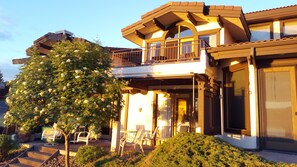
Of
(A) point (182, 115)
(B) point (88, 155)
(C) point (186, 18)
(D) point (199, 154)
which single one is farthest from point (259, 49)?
(B) point (88, 155)

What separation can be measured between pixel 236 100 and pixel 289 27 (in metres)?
4.52

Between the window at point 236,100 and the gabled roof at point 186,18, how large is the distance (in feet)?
6.60

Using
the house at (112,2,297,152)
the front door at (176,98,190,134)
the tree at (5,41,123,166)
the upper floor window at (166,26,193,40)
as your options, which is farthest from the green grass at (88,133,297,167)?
the upper floor window at (166,26,193,40)

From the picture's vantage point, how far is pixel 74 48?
272 inches

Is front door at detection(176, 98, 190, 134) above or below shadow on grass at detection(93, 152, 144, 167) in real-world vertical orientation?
above

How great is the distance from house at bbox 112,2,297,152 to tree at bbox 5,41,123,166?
2656 millimetres

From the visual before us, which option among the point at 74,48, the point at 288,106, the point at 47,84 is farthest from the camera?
the point at 288,106

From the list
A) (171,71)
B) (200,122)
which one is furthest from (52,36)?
(200,122)

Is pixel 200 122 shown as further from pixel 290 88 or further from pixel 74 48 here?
pixel 74 48

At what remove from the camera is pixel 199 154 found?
4270 mm

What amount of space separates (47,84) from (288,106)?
25.2ft

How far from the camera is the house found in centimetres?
741

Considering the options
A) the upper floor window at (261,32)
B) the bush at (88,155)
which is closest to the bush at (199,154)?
the bush at (88,155)

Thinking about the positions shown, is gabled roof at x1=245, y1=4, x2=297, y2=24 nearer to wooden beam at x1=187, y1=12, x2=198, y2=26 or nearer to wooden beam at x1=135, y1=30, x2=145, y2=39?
wooden beam at x1=187, y1=12, x2=198, y2=26
